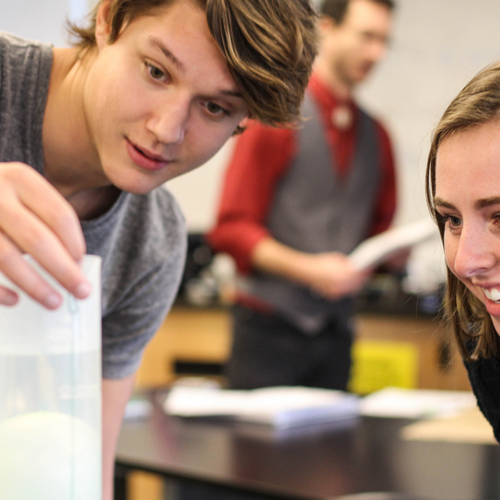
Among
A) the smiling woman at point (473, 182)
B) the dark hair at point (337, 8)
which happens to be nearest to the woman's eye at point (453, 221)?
the smiling woman at point (473, 182)

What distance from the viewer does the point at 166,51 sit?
0.75m

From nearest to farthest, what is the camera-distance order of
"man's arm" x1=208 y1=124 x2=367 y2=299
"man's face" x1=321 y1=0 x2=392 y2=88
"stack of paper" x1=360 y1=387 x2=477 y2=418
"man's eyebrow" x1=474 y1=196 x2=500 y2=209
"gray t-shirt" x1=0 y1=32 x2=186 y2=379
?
"man's eyebrow" x1=474 y1=196 x2=500 y2=209 < "gray t-shirt" x1=0 y1=32 x2=186 y2=379 < "stack of paper" x1=360 y1=387 x2=477 y2=418 < "man's arm" x1=208 y1=124 x2=367 y2=299 < "man's face" x1=321 y1=0 x2=392 y2=88

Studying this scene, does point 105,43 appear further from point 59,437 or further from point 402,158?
point 402,158

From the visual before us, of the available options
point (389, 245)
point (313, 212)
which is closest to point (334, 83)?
point (313, 212)

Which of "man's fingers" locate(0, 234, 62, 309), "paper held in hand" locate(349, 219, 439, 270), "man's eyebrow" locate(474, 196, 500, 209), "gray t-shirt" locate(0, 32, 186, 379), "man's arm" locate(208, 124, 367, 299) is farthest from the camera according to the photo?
"man's arm" locate(208, 124, 367, 299)

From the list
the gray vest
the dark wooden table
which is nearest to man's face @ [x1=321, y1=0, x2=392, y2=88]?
the gray vest

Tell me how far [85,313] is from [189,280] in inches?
112

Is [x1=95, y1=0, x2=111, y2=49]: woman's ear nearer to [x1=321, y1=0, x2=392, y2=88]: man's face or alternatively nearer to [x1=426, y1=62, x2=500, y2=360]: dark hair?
[x1=426, y1=62, x2=500, y2=360]: dark hair

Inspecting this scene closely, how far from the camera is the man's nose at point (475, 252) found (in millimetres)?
635

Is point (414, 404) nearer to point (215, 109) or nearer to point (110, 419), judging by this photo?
point (110, 419)

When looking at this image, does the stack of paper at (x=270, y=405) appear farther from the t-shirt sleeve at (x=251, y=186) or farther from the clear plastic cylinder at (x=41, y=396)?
the clear plastic cylinder at (x=41, y=396)

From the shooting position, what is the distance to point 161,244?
3.26 feet

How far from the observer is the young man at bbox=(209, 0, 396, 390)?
1775 millimetres

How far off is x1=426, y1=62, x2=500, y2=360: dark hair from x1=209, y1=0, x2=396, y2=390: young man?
0.92 meters
